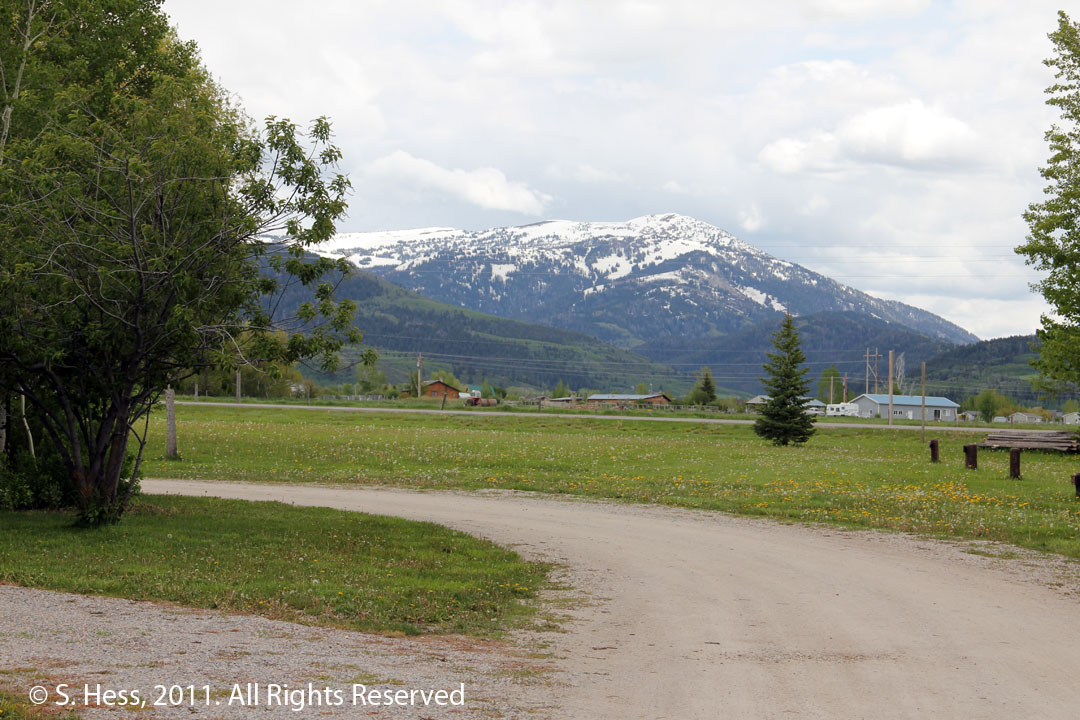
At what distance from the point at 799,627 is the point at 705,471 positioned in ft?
70.4

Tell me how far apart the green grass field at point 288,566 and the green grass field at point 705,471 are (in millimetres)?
10165

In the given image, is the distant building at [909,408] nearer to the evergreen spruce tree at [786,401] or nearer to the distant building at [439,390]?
the distant building at [439,390]

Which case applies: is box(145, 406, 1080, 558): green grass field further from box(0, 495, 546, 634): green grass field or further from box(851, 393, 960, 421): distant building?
box(851, 393, 960, 421): distant building

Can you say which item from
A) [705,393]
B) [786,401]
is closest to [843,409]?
[705,393]

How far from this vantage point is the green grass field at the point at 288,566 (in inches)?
464

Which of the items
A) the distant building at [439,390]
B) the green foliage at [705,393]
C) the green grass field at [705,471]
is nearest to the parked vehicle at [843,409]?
the green foliage at [705,393]

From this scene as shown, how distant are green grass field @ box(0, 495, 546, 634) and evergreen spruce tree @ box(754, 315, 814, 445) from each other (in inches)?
1260

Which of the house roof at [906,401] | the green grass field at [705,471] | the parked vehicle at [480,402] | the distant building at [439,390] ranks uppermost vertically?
the distant building at [439,390]

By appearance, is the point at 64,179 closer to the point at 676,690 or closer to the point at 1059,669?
the point at 676,690

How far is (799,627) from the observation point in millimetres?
11484

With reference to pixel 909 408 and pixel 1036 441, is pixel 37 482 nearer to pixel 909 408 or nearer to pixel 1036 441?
pixel 1036 441

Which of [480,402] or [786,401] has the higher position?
[786,401]

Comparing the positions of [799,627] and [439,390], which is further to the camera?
[439,390]

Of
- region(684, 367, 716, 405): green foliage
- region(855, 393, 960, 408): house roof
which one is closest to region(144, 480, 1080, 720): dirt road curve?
region(684, 367, 716, 405): green foliage
